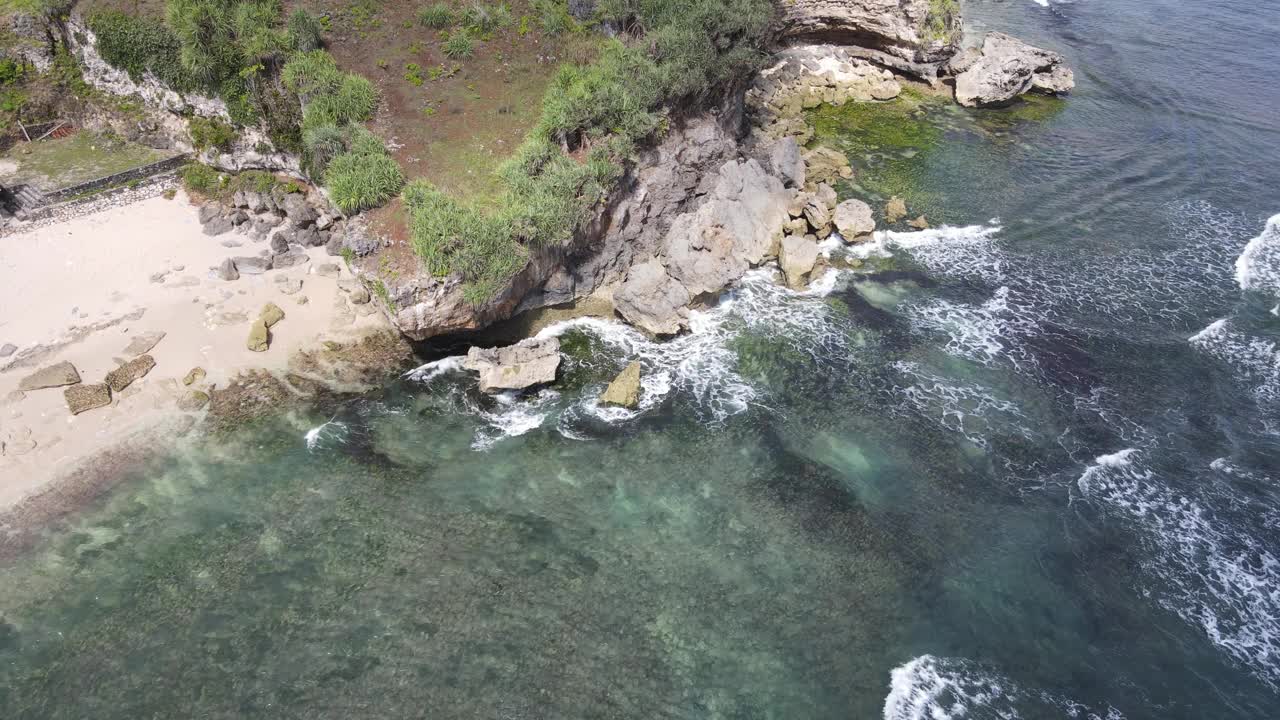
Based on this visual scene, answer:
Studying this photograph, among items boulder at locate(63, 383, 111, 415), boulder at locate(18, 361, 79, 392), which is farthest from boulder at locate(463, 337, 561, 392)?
boulder at locate(18, 361, 79, 392)

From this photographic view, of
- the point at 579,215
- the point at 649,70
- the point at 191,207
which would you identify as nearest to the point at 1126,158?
the point at 649,70

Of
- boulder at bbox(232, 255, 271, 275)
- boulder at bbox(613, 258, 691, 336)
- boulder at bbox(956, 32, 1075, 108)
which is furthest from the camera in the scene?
boulder at bbox(956, 32, 1075, 108)

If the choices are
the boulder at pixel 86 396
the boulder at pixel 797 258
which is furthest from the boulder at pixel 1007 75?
the boulder at pixel 86 396

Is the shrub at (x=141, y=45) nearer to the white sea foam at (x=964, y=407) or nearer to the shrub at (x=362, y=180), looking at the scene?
the shrub at (x=362, y=180)

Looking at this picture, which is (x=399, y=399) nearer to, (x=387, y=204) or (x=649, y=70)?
(x=387, y=204)

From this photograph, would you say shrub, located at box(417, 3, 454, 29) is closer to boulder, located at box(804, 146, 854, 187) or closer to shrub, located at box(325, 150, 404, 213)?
shrub, located at box(325, 150, 404, 213)
